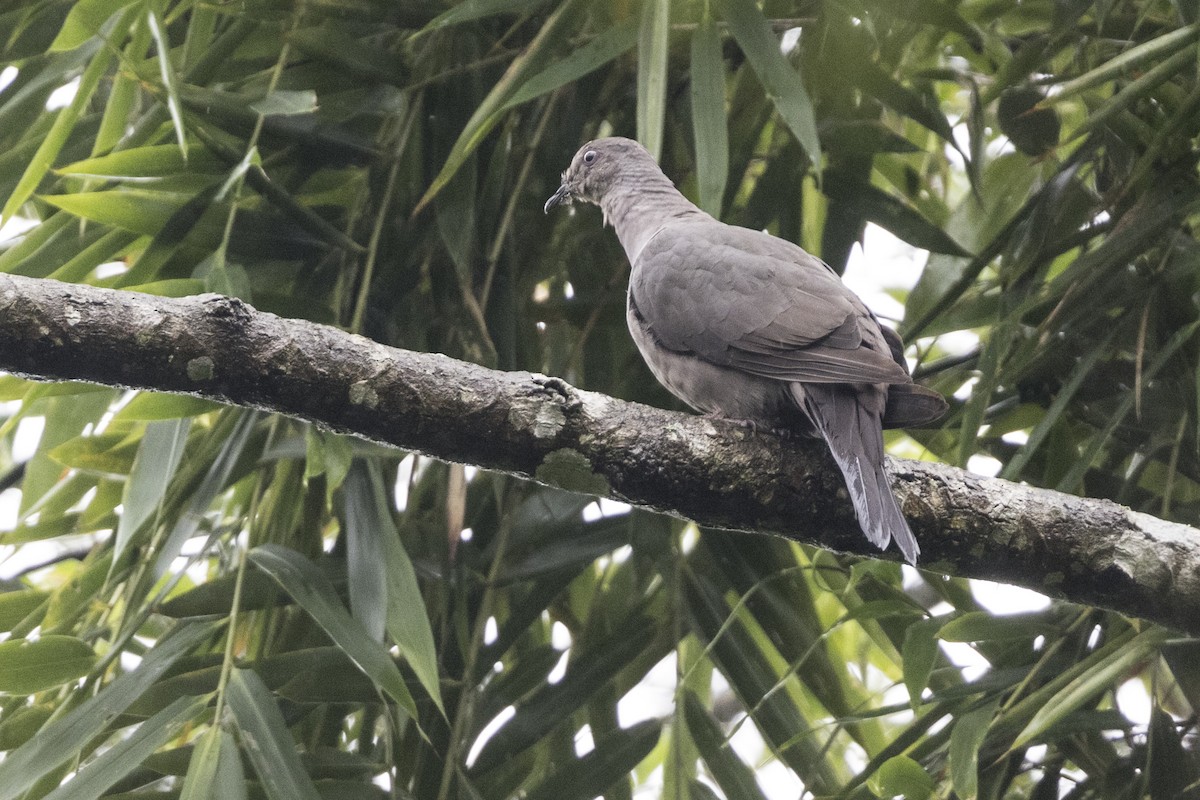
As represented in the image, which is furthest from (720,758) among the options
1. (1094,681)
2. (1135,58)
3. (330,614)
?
(1135,58)

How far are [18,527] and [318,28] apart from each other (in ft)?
5.02

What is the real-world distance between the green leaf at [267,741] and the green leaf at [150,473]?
14.5 inches

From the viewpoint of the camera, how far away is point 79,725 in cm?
228

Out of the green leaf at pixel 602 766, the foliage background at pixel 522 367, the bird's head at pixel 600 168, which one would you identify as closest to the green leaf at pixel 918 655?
the foliage background at pixel 522 367

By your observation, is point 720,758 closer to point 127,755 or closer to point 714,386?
point 714,386

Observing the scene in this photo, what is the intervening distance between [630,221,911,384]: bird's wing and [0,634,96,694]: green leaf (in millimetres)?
1413

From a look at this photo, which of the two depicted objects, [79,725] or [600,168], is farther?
[600,168]

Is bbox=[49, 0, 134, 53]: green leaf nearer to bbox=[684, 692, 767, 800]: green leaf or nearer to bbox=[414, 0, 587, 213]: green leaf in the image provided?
bbox=[414, 0, 587, 213]: green leaf

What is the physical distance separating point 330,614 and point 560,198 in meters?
1.42

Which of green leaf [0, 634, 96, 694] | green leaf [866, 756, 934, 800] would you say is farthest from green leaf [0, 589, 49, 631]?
green leaf [866, 756, 934, 800]

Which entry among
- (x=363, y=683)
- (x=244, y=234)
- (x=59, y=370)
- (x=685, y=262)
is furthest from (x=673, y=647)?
(x=59, y=370)

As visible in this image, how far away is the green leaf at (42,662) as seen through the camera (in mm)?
2365

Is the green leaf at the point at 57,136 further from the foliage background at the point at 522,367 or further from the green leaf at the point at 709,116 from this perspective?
the green leaf at the point at 709,116

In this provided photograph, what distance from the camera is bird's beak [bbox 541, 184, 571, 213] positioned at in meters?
3.24
